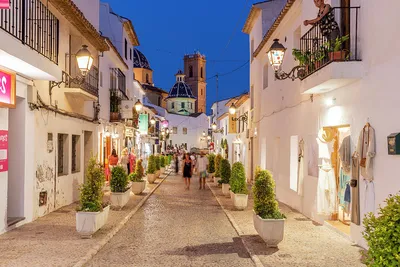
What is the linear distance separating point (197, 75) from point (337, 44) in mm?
95474

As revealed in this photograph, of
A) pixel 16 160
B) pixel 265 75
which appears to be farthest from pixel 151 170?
pixel 16 160

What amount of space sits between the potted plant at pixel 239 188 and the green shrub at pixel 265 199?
493 cm

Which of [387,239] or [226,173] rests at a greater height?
[387,239]

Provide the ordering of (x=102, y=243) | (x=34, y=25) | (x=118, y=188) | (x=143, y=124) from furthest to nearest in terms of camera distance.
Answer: (x=143, y=124), (x=118, y=188), (x=34, y=25), (x=102, y=243)

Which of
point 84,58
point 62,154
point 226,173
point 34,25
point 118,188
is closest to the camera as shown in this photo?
point 34,25

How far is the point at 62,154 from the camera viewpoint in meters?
15.7

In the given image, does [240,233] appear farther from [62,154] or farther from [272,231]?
[62,154]

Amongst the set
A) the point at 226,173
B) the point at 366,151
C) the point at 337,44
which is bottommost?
the point at 226,173

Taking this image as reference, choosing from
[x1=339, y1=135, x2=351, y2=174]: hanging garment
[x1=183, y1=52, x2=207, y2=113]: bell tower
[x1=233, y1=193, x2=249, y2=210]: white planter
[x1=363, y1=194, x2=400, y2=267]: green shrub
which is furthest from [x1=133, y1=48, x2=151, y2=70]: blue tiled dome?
[x1=363, y1=194, x2=400, y2=267]: green shrub

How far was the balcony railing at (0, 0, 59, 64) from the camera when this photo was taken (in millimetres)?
9877

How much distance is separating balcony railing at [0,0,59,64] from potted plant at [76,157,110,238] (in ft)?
10.1

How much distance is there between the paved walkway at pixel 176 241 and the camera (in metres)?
8.42

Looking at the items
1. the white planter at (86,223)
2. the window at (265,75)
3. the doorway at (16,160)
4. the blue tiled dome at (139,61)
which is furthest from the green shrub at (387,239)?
the blue tiled dome at (139,61)

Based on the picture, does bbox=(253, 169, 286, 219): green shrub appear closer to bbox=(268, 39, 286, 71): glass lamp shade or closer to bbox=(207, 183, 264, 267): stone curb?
bbox=(207, 183, 264, 267): stone curb
